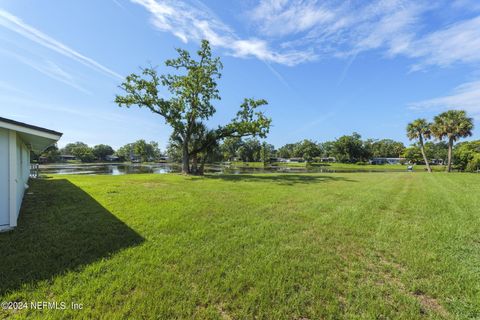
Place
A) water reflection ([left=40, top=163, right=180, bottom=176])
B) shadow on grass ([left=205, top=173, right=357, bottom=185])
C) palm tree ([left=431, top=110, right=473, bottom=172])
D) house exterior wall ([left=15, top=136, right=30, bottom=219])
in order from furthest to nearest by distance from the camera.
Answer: palm tree ([left=431, top=110, right=473, bottom=172]) → water reflection ([left=40, top=163, right=180, bottom=176]) → shadow on grass ([left=205, top=173, right=357, bottom=185]) → house exterior wall ([left=15, top=136, right=30, bottom=219])

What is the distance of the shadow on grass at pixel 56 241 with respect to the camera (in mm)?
3197

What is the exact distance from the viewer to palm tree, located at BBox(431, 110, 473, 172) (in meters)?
28.5

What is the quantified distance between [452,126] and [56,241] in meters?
41.0

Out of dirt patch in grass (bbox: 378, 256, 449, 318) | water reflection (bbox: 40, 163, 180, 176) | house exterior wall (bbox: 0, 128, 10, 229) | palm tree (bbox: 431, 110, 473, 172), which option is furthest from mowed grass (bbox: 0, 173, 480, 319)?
palm tree (bbox: 431, 110, 473, 172)

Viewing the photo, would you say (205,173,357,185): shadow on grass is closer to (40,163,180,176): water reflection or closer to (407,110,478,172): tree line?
(40,163,180,176): water reflection

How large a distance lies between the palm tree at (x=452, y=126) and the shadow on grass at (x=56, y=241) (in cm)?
3943

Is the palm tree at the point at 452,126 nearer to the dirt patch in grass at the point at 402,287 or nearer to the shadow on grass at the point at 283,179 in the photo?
the shadow on grass at the point at 283,179

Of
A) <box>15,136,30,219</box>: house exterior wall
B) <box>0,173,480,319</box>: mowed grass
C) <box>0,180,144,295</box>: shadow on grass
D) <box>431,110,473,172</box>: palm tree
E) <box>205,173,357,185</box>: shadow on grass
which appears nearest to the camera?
<box>0,173,480,319</box>: mowed grass

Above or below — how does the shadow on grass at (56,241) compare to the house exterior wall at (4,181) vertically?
below

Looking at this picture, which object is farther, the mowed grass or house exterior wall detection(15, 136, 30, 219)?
house exterior wall detection(15, 136, 30, 219)

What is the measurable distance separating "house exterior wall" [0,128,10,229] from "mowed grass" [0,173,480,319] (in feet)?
1.55

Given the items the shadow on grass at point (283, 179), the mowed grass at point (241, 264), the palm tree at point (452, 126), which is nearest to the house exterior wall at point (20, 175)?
the mowed grass at point (241, 264)

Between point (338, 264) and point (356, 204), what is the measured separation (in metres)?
5.11

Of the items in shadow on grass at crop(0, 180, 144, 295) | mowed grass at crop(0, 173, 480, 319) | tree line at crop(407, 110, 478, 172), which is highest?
tree line at crop(407, 110, 478, 172)
